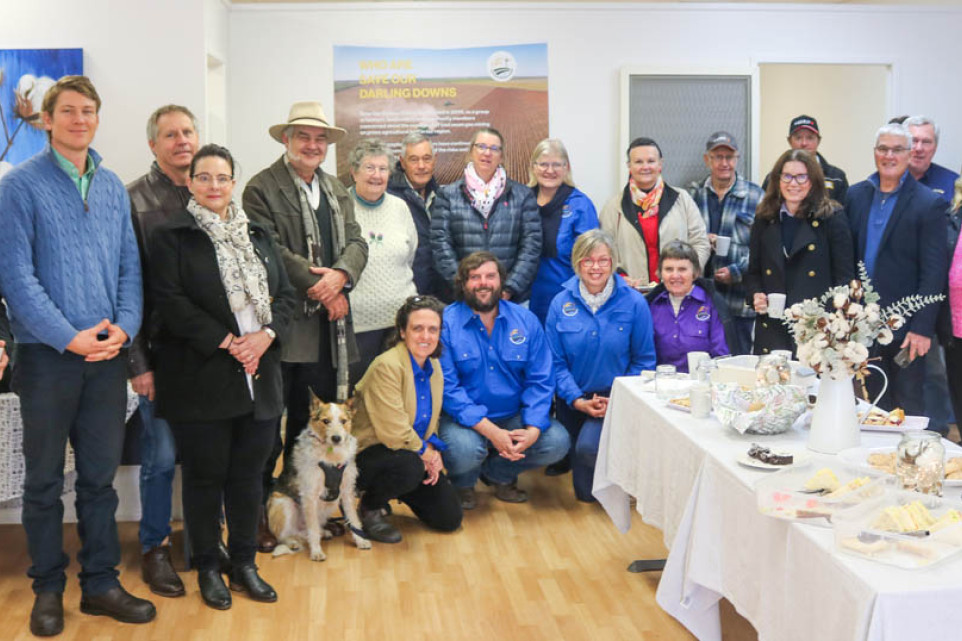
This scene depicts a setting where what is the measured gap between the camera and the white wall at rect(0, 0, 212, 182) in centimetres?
500

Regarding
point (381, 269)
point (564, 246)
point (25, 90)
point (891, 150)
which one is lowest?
point (381, 269)

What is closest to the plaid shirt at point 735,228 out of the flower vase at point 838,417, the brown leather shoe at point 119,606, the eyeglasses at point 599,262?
the eyeglasses at point 599,262

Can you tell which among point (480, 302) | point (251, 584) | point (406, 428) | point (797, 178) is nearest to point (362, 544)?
point (406, 428)

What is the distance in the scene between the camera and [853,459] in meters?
2.31

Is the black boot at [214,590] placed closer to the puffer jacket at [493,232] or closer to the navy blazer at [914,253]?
the puffer jacket at [493,232]

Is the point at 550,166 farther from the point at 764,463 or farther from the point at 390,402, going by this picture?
the point at 764,463

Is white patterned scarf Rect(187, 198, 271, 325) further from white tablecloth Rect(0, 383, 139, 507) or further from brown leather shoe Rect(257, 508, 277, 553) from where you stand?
brown leather shoe Rect(257, 508, 277, 553)

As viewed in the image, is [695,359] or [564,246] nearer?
[695,359]

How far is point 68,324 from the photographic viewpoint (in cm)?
275

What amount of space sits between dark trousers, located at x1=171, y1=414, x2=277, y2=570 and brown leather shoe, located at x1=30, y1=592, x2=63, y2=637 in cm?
42

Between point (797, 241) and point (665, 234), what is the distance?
2.37 ft

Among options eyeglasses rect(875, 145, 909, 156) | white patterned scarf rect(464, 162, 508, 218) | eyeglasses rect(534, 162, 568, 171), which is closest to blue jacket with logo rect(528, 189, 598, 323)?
eyeglasses rect(534, 162, 568, 171)

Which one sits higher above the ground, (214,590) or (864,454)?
(864,454)

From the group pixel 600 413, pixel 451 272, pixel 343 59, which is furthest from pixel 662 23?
pixel 600 413
